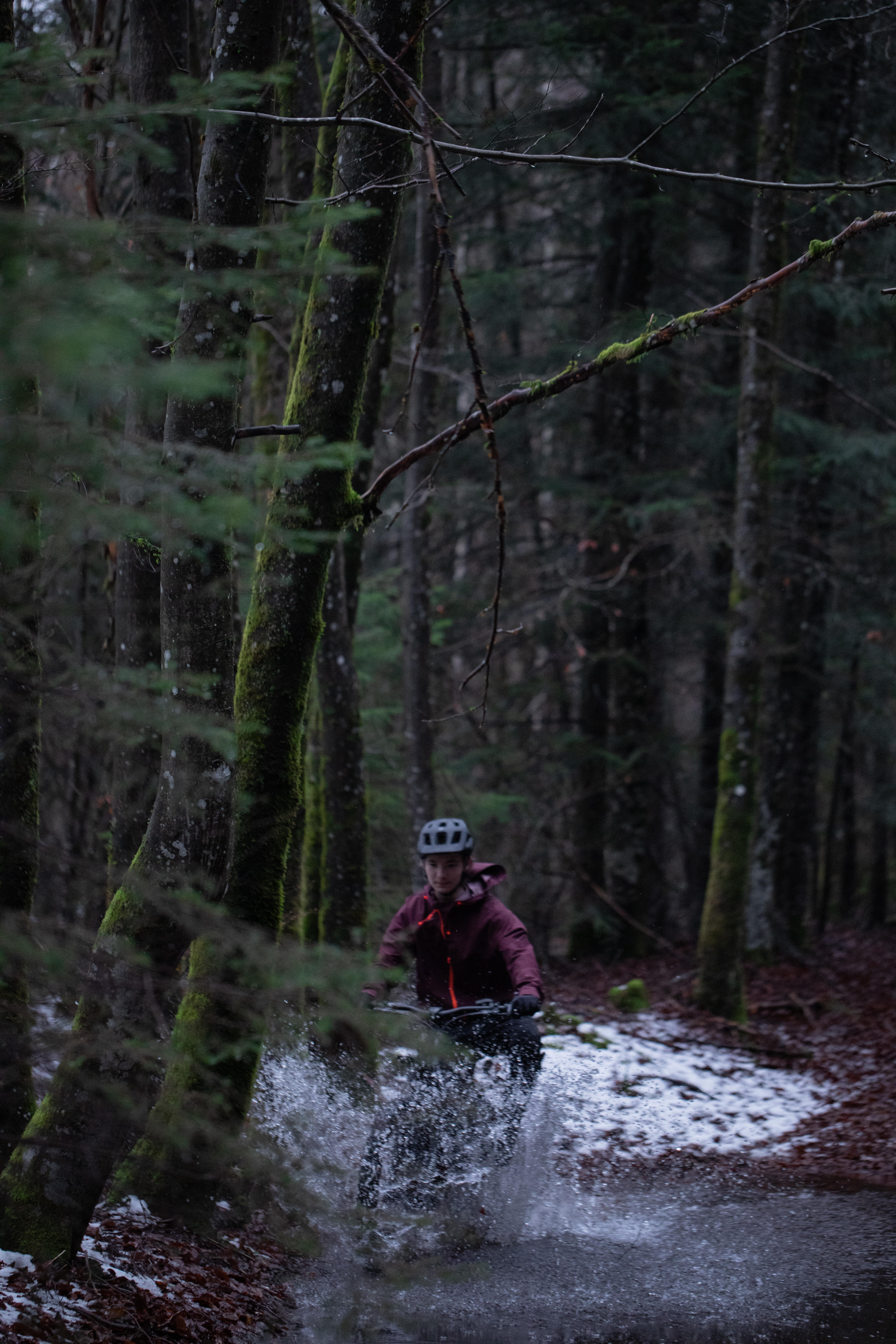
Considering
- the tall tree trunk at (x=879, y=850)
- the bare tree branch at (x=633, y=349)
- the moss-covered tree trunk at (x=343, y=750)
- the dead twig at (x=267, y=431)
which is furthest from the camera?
the tall tree trunk at (x=879, y=850)

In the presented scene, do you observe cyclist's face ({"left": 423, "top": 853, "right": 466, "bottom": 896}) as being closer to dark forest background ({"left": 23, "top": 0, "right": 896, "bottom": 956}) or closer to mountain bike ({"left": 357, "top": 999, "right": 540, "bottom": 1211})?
mountain bike ({"left": 357, "top": 999, "right": 540, "bottom": 1211})

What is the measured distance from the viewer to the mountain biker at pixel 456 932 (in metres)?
6.96

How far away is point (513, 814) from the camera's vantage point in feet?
63.7

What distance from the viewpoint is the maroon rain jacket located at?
7.01 m

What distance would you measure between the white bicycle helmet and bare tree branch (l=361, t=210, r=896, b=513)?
2.38m

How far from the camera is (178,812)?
16.2 ft

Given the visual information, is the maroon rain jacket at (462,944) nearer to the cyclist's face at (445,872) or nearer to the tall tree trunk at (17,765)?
the cyclist's face at (445,872)

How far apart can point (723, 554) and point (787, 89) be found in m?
8.06

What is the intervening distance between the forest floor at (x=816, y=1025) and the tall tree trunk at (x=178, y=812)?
5.07m

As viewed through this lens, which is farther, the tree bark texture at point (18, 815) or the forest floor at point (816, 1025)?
the forest floor at point (816, 1025)

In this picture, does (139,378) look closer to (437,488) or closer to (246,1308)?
(246,1308)

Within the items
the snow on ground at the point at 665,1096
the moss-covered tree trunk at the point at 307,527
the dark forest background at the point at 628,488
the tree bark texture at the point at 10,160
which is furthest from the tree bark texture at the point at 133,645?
the dark forest background at the point at 628,488

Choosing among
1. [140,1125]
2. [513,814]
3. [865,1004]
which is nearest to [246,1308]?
[140,1125]

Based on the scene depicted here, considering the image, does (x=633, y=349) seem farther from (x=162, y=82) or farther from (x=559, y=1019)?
(x=559, y=1019)
